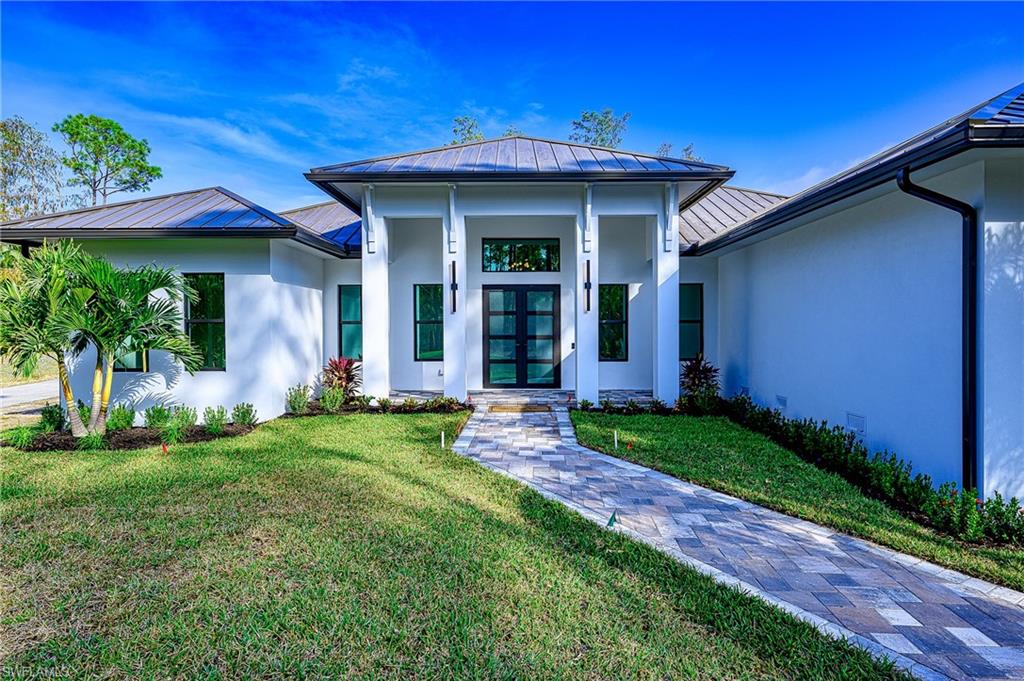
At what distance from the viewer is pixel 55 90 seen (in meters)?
13.1

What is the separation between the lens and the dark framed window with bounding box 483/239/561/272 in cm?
1139

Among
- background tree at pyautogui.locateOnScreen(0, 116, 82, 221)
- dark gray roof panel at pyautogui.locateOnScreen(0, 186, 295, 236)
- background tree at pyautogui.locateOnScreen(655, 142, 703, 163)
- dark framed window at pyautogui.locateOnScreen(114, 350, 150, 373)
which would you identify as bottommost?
dark framed window at pyautogui.locateOnScreen(114, 350, 150, 373)

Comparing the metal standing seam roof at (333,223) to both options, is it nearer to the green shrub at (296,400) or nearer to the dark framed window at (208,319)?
the dark framed window at (208,319)

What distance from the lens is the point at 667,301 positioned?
9.10 m

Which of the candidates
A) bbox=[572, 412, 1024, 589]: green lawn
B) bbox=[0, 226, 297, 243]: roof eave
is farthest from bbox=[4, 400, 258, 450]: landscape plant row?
bbox=[572, 412, 1024, 589]: green lawn

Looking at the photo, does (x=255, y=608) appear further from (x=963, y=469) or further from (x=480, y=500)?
(x=963, y=469)

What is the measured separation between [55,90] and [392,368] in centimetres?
1219

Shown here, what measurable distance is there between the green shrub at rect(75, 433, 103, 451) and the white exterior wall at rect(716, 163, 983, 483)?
10041mm

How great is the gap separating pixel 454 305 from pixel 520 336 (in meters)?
2.37

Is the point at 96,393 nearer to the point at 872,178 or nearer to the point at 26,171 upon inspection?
the point at 872,178

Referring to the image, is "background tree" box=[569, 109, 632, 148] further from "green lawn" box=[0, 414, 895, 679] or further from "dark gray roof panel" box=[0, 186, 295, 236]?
"green lawn" box=[0, 414, 895, 679]

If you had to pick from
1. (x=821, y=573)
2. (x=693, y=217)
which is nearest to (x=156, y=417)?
(x=821, y=573)

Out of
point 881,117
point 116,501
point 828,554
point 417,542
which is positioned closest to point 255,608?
point 417,542

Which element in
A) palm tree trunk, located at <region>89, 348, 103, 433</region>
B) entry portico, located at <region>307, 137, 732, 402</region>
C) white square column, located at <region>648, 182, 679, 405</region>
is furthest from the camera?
white square column, located at <region>648, 182, 679, 405</region>
